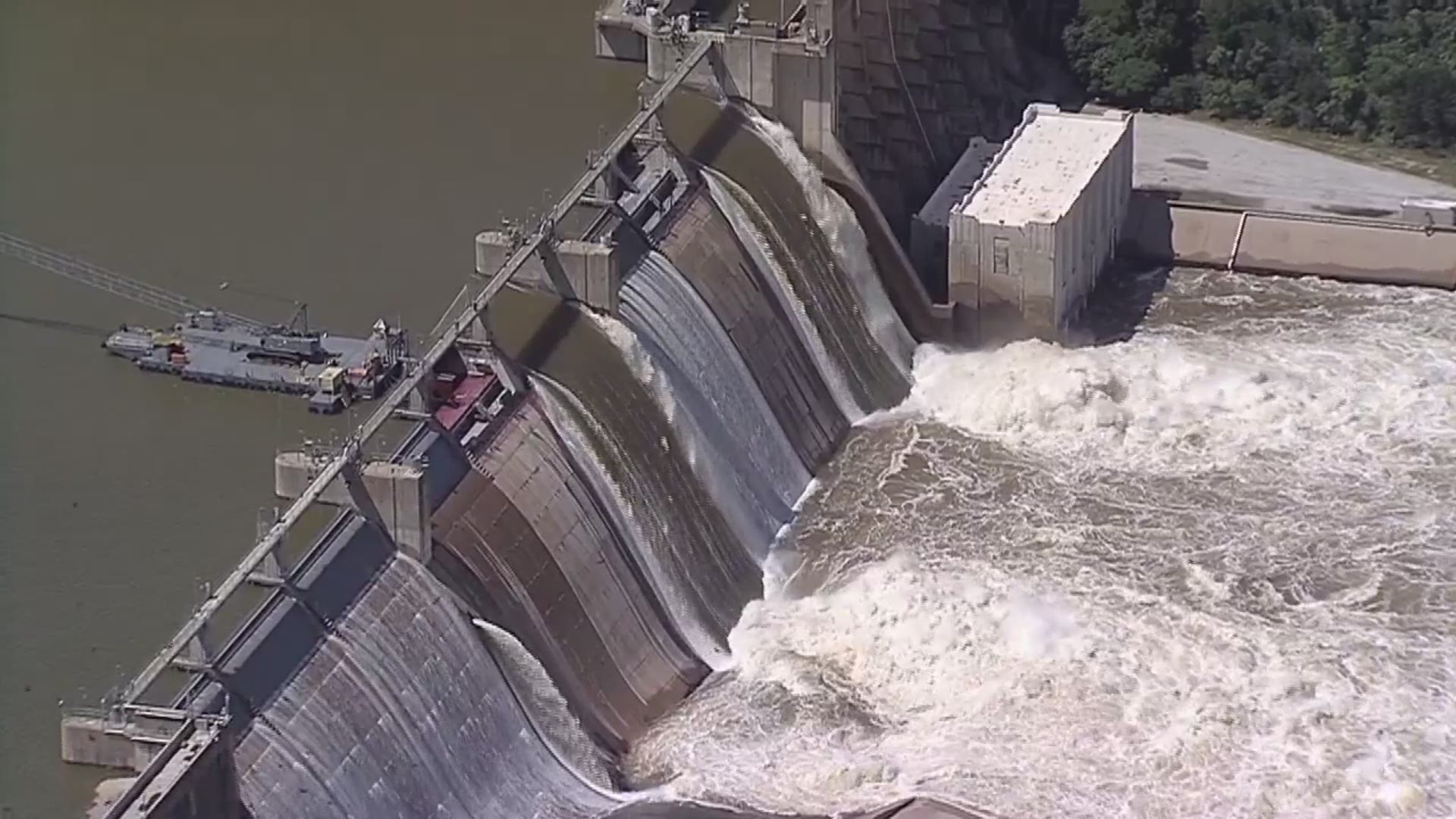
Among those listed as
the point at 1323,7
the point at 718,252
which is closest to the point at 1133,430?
the point at 718,252

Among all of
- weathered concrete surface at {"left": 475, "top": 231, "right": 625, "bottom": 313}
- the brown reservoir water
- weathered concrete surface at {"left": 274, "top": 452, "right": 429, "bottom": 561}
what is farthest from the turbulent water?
the brown reservoir water

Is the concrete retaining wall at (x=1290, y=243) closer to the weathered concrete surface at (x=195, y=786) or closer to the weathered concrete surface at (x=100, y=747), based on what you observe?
the weathered concrete surface at (x=195, y=786)

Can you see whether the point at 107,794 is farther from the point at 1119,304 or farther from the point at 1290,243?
the point at 1290,243

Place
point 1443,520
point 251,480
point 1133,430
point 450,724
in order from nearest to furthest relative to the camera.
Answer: point 450,724
point 251,480
point 1443,520
point 1133,430

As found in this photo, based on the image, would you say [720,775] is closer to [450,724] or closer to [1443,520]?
[450,724]

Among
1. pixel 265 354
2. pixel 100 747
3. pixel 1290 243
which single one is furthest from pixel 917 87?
pixel 100 747

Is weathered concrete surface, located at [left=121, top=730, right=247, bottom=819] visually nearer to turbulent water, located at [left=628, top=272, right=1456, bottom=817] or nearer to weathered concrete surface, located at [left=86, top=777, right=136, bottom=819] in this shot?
weathered concrete surface, located at [left=86, top=777, right=136, bottom=819]
